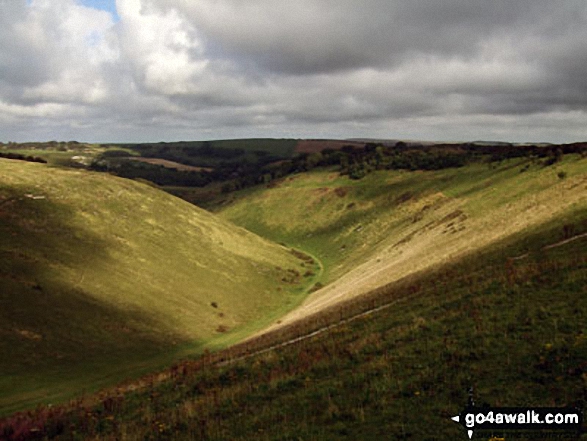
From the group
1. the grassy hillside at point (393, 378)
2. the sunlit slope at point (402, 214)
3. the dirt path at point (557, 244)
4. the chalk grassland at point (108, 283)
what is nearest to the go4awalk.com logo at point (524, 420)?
the grassy hillside at point (393, 378)

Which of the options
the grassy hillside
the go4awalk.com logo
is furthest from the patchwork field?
the go4awalk.com logo

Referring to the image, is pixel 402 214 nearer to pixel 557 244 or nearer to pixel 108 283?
pixel 108 283

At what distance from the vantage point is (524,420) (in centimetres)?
1012

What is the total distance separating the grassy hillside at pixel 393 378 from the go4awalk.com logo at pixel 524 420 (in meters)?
0.36

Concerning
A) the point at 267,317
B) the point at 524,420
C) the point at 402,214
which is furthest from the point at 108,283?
the point at 402,214

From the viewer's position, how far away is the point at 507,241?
4078cm

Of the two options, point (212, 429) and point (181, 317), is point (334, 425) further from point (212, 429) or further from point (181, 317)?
point (181, 317)

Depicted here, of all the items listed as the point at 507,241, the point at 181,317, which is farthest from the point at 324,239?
the point at 507,241

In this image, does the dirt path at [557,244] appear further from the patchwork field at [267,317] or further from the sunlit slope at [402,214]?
the sunlit slope at [402,214]

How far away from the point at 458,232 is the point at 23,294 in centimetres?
5573

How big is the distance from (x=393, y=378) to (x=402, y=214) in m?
113

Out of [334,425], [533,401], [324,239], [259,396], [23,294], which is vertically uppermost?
[533,401]

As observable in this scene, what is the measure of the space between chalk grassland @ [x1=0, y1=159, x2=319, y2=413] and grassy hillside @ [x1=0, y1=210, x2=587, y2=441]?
1707 centimetres

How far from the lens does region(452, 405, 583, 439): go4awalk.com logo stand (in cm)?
952
